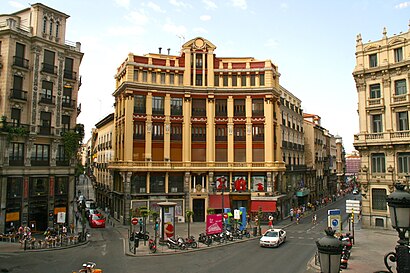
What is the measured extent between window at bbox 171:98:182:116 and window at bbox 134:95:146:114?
4.12 m

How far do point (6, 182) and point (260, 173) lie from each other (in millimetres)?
31289

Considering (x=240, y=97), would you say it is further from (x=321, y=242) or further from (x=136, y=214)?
(x=321, y=242)

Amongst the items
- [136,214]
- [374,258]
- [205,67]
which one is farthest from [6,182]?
[374,258]

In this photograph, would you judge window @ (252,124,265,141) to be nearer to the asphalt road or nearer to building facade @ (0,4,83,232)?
the asphalt road

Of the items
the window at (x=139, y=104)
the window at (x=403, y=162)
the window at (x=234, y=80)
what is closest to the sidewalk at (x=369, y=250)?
the window at (x=403, y=162)

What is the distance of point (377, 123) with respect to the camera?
1638 inches

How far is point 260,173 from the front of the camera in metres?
49.1

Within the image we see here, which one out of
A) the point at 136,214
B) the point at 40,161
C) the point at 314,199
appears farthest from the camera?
the point at 314,199

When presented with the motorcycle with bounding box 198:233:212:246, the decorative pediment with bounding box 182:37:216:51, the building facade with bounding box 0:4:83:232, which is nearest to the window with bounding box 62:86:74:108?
the building facade with bounding box 0:4:83:232

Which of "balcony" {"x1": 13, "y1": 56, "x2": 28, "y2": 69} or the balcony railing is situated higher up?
"balcony" {"x1": 13, "y1": 56, "x2": 28, "y2": 69}

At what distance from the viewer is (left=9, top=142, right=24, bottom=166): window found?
120 feet

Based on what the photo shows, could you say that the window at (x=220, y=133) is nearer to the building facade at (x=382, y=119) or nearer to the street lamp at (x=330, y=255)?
the building facade at (x=382, y=119)

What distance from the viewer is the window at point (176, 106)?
49.7 meters

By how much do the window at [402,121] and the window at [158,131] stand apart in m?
29.6
